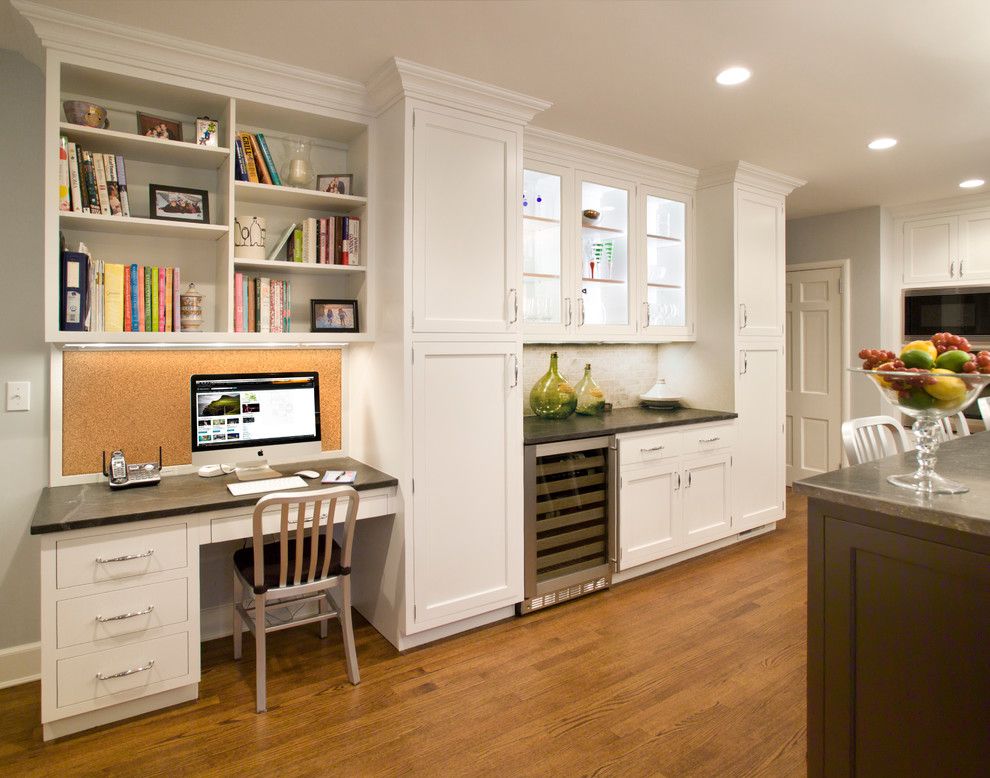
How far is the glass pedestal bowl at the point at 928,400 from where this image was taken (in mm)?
1542

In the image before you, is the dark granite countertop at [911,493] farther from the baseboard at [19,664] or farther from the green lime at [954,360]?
the baseboard at [19,664]

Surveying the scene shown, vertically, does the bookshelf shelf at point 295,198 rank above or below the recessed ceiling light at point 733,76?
below

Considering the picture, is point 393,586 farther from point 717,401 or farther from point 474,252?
point 717,401

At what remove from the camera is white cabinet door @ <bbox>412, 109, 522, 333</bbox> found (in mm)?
2768

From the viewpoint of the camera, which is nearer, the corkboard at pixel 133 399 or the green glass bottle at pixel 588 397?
the corkboard at pixel 133 399

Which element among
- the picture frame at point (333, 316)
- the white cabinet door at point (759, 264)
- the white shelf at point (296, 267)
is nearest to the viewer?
the white shelf at point (296, 267)

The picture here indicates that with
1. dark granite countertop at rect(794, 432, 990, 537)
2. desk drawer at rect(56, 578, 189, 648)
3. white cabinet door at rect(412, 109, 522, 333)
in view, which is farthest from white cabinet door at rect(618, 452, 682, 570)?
desk drawer at rect(56, 578, 189, 648)

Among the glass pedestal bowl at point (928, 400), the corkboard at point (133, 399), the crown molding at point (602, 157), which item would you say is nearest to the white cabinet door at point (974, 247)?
the crown molding at point (602, 157)

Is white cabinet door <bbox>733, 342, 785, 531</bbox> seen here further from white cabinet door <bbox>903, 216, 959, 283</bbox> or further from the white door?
white cabinet door <bbox>903, 216, 959, 283</bbox>

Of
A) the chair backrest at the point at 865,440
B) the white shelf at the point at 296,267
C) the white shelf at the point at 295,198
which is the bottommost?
the chair backrest at the point at 865,440

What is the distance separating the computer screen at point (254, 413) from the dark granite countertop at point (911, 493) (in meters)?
2.07

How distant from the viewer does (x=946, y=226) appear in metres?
5.18

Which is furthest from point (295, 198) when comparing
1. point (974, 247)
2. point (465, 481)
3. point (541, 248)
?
point (974, 247)

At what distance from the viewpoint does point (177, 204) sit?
2.65 metres
